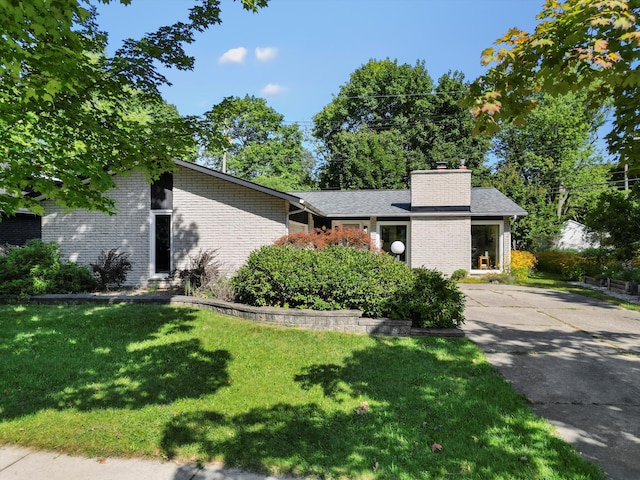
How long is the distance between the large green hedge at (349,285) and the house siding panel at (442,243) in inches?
355

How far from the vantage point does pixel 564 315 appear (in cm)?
869

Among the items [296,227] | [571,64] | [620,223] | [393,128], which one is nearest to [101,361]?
[571,64]

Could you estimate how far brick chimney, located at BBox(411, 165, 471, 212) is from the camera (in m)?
16.3

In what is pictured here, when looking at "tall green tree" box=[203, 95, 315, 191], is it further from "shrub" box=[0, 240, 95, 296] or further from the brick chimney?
"shrub" box=[0, 240, 95, 296]

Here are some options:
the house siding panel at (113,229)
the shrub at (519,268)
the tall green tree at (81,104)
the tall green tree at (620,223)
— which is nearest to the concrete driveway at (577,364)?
the tall green tree at (620,223)

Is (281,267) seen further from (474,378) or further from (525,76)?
(525,76)

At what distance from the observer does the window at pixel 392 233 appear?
1706 cm

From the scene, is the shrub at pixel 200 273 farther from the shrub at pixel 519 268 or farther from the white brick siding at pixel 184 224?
the shrub at pixel 519 268

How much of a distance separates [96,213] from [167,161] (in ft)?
25.0

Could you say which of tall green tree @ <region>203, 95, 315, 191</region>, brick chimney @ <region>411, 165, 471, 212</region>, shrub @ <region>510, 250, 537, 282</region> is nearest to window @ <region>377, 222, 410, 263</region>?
brick chimney @ <region>411, 165, 471, 212</region>

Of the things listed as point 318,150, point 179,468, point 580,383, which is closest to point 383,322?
point 580,383

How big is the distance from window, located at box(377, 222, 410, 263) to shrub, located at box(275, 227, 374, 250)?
5.26m

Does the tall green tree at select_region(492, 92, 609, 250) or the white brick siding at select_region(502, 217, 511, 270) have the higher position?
the tall green tree at select_region(492, 92, 609, 250)

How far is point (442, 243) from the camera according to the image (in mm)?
16141
